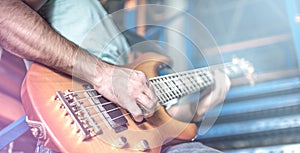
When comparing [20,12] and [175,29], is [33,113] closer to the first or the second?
[20,12]

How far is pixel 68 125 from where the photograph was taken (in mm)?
538

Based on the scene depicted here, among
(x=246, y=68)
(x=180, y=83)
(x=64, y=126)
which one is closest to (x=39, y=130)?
(x=64, y=126)

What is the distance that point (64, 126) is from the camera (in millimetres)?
534

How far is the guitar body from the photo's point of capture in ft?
1.70

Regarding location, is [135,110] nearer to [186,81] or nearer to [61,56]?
[61,56]

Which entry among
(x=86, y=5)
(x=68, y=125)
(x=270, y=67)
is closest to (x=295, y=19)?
(x=270, y=67)

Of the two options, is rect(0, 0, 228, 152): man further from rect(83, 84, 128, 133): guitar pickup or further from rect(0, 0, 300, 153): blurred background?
rect(0, 0, 300, 153): blurred background

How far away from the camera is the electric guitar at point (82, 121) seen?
52 cm

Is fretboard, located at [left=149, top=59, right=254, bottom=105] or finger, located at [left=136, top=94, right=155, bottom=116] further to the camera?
fretboard, located at [left=149, top=59, right=254, bottom=105]

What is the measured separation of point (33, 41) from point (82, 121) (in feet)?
0.54

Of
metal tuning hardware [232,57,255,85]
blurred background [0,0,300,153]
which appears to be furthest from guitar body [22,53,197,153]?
metal tuning hardware [232,57,255,85]

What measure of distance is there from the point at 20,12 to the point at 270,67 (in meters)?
1.13

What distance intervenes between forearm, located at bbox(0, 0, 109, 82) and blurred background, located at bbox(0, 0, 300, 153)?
229 mm

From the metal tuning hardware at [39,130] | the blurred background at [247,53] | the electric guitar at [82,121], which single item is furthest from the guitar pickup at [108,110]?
the blurred background at [247,53]
